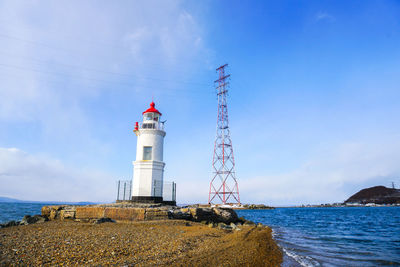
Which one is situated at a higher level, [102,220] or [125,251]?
[102,220]

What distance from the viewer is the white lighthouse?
59.2 feet

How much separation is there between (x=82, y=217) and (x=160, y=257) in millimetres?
10392

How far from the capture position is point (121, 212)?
13930mm

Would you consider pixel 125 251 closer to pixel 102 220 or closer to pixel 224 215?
pixel 102 220

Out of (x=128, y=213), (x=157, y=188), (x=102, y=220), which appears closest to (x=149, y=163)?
(x=157, y=188)

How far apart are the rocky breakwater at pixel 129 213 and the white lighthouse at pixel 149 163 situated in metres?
2.45

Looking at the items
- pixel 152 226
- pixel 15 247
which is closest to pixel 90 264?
pixel 15 247

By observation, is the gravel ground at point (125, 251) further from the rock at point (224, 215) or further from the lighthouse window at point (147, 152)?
the lighthouse window at point (147, 152)

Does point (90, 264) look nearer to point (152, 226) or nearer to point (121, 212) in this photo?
point (152, 226)

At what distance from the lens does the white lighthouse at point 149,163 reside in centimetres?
1805

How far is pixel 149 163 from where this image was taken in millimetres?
18141

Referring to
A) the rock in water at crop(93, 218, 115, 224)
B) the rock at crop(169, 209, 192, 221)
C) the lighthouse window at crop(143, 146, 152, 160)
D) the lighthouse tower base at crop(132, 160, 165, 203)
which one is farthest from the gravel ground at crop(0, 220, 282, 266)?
the lighthouse window at crop(143, 146, 152, 160)

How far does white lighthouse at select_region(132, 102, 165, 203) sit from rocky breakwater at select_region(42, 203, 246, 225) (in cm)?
245

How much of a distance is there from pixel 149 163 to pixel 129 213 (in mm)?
5016
